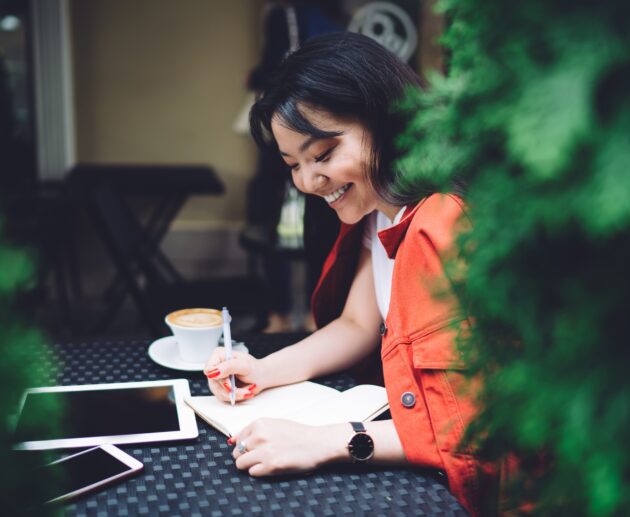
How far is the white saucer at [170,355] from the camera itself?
132 cm

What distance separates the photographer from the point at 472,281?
1.98ft

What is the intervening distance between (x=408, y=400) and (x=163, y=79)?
13.9ft

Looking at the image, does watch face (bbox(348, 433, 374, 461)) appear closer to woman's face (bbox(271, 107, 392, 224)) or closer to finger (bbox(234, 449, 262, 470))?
finger (bbox(234, 449, 262, 470))

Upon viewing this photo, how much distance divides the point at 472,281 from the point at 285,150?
802 mm

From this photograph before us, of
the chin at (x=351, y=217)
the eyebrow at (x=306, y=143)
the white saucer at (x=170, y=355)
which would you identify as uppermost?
the eyebrow at (x=306, y=143)

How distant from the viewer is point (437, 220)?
110cm

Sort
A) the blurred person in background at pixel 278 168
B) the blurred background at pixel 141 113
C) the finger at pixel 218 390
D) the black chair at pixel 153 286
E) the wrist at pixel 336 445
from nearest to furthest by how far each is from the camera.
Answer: the wrist at pixel 336 445 → the finger at pixel 218 390 → the black chair at pixel 153 286 → the blurred person in background at pixel 278 168 → the blurred background at pixel 141 113

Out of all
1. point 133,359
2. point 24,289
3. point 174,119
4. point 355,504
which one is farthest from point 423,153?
point 174,119

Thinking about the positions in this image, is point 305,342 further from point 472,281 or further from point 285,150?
point 472,281

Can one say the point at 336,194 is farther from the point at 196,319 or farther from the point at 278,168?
the point at 278,168

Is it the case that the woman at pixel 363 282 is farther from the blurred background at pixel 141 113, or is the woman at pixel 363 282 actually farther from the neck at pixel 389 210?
the blurred background at pixel 141 113

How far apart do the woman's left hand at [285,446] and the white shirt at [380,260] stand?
46cm

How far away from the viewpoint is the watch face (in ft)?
3.19

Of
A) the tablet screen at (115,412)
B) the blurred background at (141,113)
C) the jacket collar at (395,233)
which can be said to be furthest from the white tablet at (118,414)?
the blurred background at (141,113)
